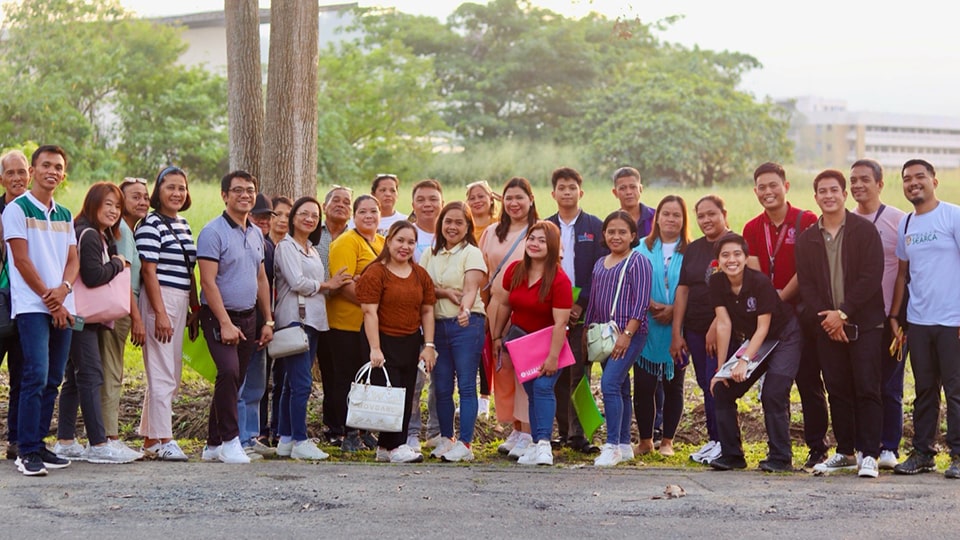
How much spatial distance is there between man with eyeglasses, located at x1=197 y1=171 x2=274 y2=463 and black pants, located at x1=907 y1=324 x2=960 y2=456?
4.49m

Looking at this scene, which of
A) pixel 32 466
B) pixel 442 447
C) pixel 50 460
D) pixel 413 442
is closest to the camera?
pixel 32 466

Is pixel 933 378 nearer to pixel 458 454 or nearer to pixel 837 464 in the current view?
pixel 837 464

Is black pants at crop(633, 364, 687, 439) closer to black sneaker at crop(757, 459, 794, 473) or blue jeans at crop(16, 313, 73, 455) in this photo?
black sneaker at crop(757, 459, 794, 473)

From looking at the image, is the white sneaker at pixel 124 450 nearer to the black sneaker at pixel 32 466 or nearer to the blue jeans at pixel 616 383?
the black sneaker at pixel 32 466

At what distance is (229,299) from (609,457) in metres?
2.84

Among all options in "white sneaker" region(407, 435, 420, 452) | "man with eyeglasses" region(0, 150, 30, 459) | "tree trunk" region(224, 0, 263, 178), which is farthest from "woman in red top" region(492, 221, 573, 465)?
"tree trunk" region(224, 0, 263, 178)

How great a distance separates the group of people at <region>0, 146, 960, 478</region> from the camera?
7426mm

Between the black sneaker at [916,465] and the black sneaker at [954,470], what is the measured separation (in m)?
0.19

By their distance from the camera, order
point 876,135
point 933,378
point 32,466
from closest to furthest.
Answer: point 32,466, point 933,378, point 876,135

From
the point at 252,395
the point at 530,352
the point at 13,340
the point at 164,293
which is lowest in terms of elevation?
the point at 252,395

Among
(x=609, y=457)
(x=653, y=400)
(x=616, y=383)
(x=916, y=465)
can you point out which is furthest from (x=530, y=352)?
(x=916, y=465)

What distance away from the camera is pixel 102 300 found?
736 centimetres

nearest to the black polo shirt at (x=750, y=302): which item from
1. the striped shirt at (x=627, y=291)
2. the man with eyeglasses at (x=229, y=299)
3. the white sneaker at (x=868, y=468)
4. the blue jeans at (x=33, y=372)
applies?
the striped shirt at (x=627, y=291)

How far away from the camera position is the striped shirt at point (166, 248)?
763cm
